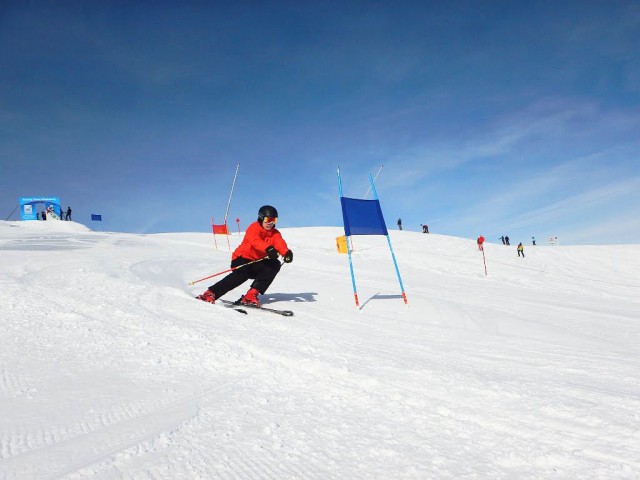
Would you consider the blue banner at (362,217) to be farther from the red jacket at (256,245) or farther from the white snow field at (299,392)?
the white snow field at (299,392)

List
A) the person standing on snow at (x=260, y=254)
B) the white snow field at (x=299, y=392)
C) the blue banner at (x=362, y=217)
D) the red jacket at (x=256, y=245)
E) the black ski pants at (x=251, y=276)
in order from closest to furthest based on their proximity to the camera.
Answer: the white snow field at (x=299, y=392), the black ski pants at (x=251, y=276), the person standing on snow at (x=260, y=254), the red jacket at (x=256, y=245), the blue banner at (x=362, y=217)

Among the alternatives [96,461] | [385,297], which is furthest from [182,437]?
[385,297]

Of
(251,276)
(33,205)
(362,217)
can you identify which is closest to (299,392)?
(251,276)

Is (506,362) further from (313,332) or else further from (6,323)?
(6,323)

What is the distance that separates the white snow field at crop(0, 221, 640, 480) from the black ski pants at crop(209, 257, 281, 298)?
595mm

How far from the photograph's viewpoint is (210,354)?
313 centimetres

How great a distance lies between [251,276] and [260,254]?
0.37m

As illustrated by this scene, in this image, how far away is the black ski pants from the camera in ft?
19.9

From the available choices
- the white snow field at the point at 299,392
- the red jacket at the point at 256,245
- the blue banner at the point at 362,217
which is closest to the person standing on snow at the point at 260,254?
the red jacket at the point at 256,245

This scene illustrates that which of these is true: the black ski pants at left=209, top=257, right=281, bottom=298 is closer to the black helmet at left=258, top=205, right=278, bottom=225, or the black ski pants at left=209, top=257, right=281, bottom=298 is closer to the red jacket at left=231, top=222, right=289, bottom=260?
the red jacket at left=231, top=222, right=289, bottom=260

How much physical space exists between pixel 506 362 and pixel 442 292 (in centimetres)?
513

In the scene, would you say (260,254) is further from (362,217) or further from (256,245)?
(362,217)

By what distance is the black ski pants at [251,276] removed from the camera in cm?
605

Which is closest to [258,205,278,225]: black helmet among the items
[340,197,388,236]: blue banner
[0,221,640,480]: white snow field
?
[340,197,388,236]: blue banner
